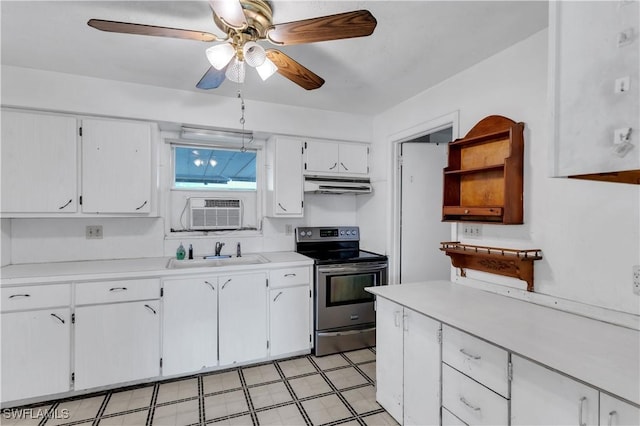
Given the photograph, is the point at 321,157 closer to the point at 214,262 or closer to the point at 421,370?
the point at 214,262

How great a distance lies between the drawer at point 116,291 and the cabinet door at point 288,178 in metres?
1.27

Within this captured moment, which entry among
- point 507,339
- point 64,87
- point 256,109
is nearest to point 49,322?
point 64,87

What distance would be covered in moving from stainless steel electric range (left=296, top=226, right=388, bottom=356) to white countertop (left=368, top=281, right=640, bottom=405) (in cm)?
100

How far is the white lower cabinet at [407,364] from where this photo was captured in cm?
174

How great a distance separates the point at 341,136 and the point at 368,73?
1.02 m

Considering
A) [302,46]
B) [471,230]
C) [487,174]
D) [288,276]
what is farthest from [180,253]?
[487,174]

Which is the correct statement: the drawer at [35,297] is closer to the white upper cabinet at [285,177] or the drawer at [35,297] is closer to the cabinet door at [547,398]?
the white upper cabinet at [285,177]

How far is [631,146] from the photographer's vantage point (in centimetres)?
87

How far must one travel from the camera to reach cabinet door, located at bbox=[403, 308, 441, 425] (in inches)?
67.7

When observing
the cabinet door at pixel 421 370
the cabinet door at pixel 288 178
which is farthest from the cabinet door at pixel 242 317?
the cabinet door at pixel 421 370

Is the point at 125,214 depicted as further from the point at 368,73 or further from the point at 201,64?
the point at 368,73

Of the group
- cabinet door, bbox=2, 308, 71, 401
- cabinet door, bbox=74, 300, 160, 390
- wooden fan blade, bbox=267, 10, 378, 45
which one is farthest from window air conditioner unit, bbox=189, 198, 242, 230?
wooden fan blade, bbox=267, 10, 378, 45

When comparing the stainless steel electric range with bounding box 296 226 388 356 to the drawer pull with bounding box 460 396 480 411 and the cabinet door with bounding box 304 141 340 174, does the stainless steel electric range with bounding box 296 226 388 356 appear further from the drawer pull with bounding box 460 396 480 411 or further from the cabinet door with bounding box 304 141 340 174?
the drawer pull with bounding box 460 396 480 411

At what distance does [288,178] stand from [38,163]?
200cm
